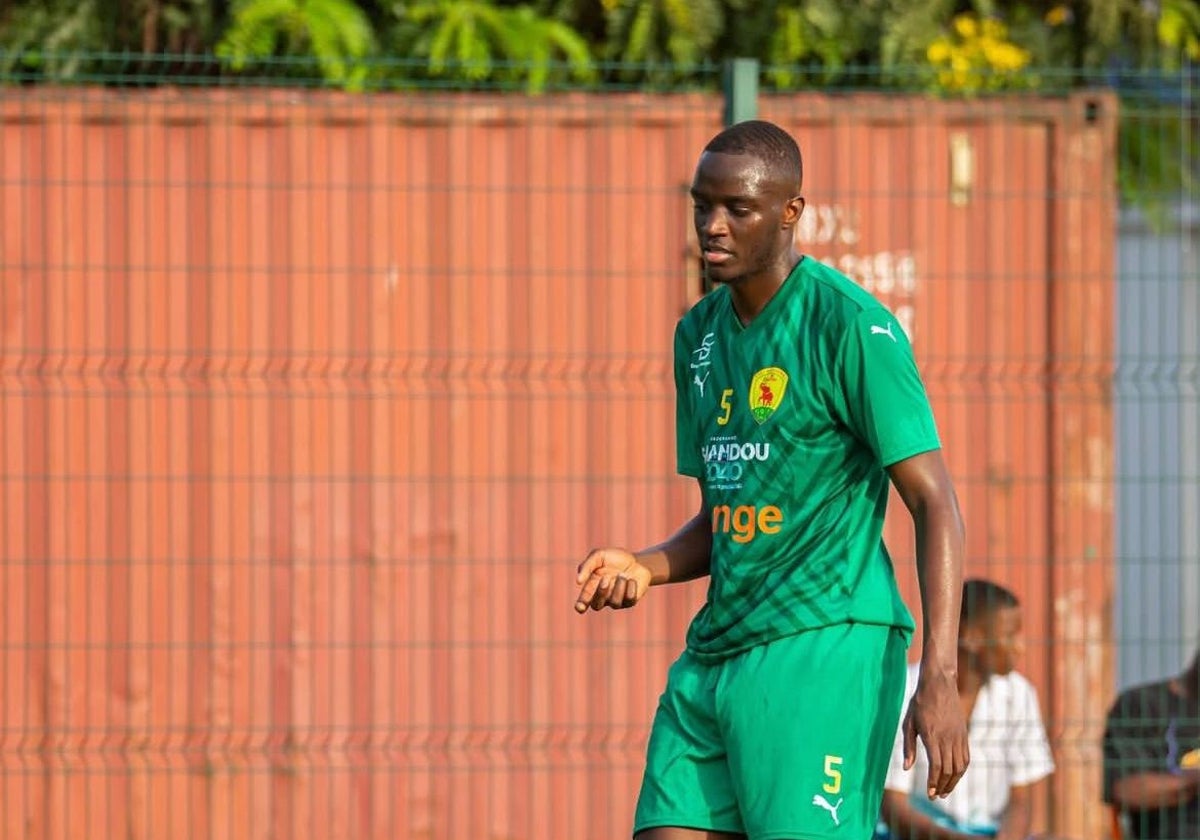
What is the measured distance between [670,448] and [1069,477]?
1698 millimetres

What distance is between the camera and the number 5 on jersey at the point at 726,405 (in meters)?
4.14

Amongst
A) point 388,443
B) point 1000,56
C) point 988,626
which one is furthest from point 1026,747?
point 1000,56

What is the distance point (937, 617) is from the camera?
378 cm

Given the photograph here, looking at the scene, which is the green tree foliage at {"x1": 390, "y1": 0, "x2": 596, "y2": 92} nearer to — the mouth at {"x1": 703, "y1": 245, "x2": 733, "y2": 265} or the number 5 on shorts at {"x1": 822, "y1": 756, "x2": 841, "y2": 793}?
the mouth at {"x1": 703, "y1": 245, "x2": 733, "y2": 265}

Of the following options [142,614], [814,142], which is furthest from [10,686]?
[814,142]

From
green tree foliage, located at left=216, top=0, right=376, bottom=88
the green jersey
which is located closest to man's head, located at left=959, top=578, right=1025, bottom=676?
the green jersey

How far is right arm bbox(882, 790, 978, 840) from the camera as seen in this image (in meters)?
6.89

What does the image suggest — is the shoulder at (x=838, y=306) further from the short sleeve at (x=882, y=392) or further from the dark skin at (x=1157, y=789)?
the dark skin at (x=1157, y=789)

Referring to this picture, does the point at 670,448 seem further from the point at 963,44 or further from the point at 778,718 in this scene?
the point at 778,718

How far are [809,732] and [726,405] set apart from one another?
725mm

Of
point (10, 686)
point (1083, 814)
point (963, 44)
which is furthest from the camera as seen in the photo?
point (963, 44)

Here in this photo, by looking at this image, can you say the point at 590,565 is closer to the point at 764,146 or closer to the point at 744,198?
the point at 744,198

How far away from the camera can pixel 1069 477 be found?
807 centimetres

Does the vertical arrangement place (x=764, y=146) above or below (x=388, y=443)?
above
